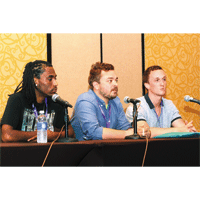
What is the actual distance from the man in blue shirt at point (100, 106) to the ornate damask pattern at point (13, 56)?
3.14ft

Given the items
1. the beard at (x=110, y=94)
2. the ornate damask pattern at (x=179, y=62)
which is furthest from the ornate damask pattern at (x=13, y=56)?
the ornate damask pattern at (x=179, y=62)

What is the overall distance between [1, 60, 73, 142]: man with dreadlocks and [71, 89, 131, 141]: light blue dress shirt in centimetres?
15

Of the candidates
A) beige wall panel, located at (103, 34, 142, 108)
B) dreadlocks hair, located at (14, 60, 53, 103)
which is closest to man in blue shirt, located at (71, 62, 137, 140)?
dreadlocks hair, located at (14, 60, 53, 103)

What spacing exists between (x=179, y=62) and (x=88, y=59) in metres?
1.53

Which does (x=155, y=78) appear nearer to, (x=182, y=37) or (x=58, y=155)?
(x=182, y=37)

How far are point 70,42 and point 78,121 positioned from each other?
139cm

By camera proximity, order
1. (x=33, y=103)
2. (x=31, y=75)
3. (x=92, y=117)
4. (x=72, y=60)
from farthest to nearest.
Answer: (x=72, y=60)
(x=31, y=75)
(x=33, y=103)
(x=92, y=117)

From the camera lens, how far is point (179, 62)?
4277 millimetres

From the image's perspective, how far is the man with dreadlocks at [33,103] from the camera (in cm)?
244

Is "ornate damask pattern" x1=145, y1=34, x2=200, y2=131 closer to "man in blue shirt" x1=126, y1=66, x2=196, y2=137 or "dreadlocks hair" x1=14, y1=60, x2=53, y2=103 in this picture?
"man in blue shirt" x1=126, y1=66, x2=196, y2=137

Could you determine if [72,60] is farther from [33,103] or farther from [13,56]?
[33,103]

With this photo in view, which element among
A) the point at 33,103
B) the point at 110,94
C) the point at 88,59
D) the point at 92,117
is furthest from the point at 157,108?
the point at 33,103

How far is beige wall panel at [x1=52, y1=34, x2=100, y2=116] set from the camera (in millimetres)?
3629
